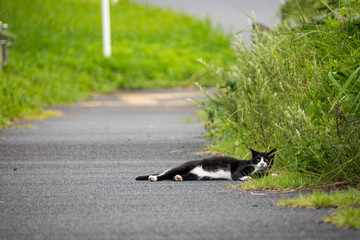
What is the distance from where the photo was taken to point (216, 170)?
658 centimetres

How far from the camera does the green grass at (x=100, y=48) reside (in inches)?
936

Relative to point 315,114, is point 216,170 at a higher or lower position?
lower

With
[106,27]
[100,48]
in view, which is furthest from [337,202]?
[100,48]

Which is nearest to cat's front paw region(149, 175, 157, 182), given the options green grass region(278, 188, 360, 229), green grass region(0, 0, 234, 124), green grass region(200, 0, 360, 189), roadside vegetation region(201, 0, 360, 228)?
roadside vegetation region(201, 0, 360, 228)

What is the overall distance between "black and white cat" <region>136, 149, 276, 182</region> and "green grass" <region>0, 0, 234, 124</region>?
12.5m

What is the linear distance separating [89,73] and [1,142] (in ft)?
51.3

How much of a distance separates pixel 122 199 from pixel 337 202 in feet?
6.10

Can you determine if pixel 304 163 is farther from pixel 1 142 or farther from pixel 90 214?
pixel 1 142

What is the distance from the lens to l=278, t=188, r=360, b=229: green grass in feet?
13.8

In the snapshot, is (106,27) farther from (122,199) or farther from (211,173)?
(122,199)

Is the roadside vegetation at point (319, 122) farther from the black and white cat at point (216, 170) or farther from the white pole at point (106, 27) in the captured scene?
the white pole at point (106, 27)

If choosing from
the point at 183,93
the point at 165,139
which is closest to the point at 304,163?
the point at 165,139

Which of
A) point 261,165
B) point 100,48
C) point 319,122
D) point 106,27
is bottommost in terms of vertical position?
point 261,165

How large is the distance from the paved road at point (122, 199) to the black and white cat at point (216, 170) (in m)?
0.16
